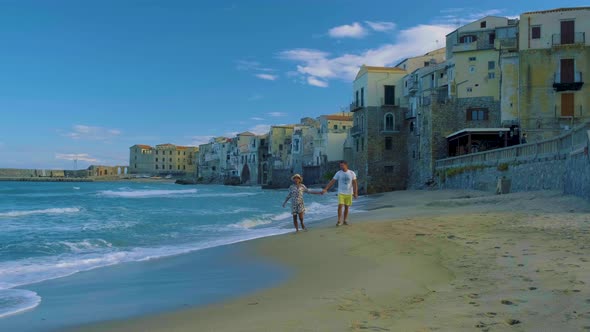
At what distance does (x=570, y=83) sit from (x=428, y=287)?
3269 centimetres

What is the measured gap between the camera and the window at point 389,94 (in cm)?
4747

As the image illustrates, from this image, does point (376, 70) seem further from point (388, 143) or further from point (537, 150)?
point (537, 150)

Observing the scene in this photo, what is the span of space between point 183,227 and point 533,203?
10.8 metres

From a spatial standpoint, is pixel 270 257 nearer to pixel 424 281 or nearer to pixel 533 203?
pixel 424 281

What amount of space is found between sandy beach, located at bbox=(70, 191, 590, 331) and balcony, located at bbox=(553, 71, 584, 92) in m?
27.0

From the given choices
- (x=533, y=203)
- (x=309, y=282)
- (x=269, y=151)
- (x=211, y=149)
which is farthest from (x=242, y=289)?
(x=211, y=149)

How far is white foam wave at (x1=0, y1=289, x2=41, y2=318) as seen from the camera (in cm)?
568

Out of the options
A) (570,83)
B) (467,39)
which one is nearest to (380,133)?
(467,39)

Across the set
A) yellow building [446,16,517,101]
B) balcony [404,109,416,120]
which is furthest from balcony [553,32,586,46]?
balcony [404,109,416,120]

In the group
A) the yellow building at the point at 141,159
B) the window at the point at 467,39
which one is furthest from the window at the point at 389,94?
the yellow building at the point at 141,159

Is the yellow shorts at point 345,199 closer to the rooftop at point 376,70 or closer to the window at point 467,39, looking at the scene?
the window at point 467,39

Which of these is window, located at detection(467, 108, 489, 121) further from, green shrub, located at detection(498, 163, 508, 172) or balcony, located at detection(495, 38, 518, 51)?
green shrub, located at detection(498, 163, 508, 172)

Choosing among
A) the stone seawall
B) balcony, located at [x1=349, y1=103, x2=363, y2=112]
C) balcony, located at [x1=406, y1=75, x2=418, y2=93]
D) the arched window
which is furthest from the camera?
balcony, located at [x1=349, y1=103, x2=363, y2=112]

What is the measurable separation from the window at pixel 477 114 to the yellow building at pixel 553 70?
378cm
